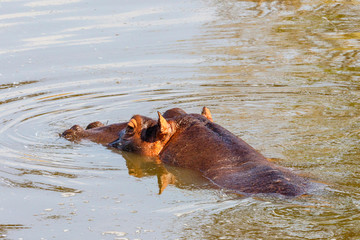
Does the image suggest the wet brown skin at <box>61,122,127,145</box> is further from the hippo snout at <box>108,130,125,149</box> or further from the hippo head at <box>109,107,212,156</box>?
the hippo head at <box>109,107,212,156</box>

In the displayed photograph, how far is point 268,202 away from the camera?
19.7 ft

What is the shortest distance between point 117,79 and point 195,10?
5.71m

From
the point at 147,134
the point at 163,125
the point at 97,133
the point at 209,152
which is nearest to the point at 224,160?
the point at 209,152

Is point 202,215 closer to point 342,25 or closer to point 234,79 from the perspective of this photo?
point 234,79

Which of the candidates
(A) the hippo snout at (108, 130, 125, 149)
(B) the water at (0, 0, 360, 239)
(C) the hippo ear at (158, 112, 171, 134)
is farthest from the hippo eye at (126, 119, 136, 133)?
(C) the hippo ear at (158, 112, 171, 134)

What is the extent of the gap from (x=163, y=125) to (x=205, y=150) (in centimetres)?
55

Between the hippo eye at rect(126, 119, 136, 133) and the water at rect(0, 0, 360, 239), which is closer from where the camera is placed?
the water at rect(0, 0, 360, 239)

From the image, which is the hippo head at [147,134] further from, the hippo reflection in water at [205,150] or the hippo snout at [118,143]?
the hippo snout at [118,143]

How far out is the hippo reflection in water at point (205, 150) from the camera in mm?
6324

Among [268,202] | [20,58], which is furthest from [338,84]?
[20,58]

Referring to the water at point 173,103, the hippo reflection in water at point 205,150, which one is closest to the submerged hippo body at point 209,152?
the hippo reflection in water at point 205,150

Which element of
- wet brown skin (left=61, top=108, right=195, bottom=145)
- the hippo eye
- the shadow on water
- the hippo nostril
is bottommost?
the shadow on water

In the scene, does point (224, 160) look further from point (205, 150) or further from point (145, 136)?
point (145, 136)

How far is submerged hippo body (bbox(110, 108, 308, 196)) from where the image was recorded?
20.7 ft
